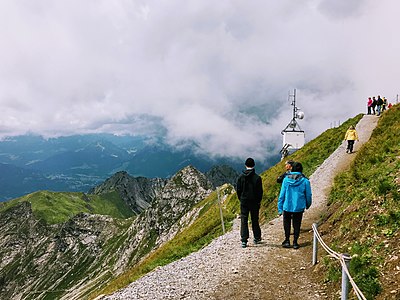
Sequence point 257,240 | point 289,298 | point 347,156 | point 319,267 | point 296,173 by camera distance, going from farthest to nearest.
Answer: point 347,156
point 257,240
point 296,173
point 319,267
point 289,298

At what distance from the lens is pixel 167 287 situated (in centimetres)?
1291

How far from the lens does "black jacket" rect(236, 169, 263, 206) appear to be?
15031 mm

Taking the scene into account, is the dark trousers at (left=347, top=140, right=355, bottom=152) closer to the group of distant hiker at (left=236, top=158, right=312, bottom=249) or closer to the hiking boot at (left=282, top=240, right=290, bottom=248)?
the group of distant hiker at (left=236, top=158, right=312, bottom=249)

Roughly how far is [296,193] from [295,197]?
177mm

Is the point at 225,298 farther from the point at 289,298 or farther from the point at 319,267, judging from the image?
the point at 319,267

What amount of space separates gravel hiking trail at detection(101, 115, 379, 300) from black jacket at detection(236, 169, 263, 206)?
7.45 ft

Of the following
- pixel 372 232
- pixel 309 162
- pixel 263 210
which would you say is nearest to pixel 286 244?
pixel 372 232

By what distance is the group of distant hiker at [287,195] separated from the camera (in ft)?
47.1

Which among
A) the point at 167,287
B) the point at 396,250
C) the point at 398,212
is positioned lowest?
the point at 167,287

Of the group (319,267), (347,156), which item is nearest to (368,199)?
(319,267)

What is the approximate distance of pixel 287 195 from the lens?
14.6m

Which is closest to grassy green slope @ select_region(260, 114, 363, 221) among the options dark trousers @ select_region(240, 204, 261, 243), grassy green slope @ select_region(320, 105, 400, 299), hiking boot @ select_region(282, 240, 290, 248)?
dark trousers @ select_region(240, 204, 261, 243)

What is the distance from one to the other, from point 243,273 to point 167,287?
2.89m

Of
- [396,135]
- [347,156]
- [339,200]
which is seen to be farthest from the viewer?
[347,156]
